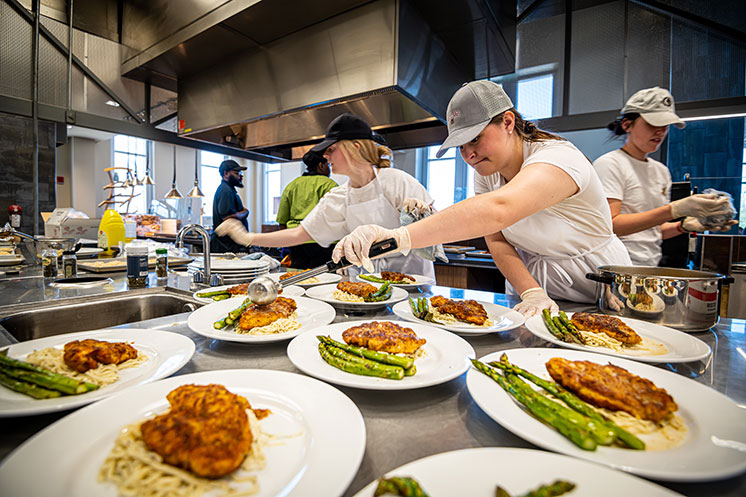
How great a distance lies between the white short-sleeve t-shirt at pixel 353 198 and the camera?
3223 millimetres

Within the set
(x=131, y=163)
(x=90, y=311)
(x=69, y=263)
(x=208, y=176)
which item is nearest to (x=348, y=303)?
(x=90, y=311)

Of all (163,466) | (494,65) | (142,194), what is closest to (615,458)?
(163,466)

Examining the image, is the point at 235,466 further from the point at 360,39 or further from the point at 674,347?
the point at 360,39

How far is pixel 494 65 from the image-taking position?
4590 millimetres

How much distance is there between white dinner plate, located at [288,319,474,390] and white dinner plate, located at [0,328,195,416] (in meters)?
0.34

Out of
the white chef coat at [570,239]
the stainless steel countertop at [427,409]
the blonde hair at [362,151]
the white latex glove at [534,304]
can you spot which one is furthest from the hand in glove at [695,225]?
the blonde hair at [362,151]

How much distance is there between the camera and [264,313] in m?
1.35

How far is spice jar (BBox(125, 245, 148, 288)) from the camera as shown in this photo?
223cm

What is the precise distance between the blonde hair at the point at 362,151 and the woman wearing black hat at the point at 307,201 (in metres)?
1.46

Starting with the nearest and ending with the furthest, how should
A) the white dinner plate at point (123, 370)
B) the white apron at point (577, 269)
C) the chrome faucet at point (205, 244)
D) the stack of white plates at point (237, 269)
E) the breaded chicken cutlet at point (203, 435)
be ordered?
the breaded chicken cutlet at point (203, 435), the white dinner plate at point (123, 370), the white apron at point (577, 269), the chrome faucet at point (205, 244), the stack of white plates at point (237, 269)

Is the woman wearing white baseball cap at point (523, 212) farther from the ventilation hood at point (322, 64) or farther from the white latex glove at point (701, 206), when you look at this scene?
the ventilation hood at point (322, 64)

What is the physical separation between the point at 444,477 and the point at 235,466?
0.35 metres

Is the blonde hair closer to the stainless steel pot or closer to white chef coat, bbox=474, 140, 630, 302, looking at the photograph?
white chef coat, bbox=474, 140, 630, 302

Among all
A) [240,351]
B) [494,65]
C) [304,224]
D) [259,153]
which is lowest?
[240,351]
